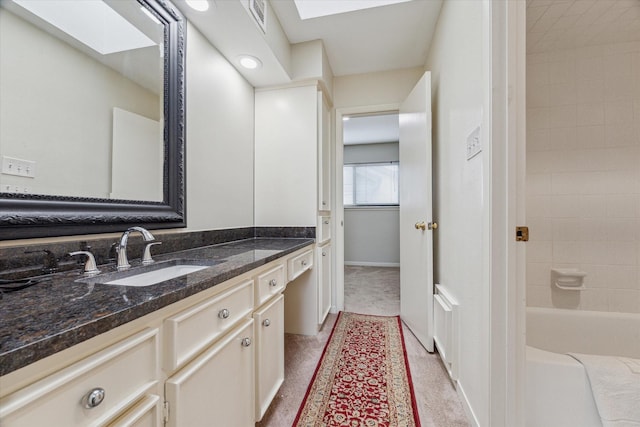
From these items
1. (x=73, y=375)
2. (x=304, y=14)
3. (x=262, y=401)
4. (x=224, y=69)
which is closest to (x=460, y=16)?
(x=304, y=14)

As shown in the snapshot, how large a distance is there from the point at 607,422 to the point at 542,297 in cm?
98

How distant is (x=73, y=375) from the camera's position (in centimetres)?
45

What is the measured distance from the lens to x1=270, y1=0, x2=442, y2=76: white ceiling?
1865 mm

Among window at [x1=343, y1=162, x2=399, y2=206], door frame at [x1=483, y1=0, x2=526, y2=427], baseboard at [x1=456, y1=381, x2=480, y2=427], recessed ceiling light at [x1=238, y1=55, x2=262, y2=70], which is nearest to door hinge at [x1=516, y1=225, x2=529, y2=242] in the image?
door frame at [x1=483, y1=0, x2=526, y2=427]

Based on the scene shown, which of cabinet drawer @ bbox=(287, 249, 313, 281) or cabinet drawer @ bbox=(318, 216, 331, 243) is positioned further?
cabinet drawer @ bbox=(318, 216, 331, 243)

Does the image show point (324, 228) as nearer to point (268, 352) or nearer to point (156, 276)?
point (268, 352)

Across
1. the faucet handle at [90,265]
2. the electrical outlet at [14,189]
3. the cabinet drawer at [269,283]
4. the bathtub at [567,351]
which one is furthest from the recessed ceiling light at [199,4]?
the bathtub at [567,351]

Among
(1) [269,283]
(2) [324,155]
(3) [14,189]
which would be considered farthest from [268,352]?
(2) [324,155]

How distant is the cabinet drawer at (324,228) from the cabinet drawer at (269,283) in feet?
2.78

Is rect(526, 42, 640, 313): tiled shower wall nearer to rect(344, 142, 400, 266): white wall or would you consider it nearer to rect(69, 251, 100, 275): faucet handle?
rect(69, 251, 100, 275): faucet handle

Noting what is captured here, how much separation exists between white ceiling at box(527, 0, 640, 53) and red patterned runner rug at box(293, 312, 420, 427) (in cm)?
232

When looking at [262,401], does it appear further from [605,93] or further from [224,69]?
[605,93]

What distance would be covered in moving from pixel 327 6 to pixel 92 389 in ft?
7.72

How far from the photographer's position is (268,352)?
1253mm
